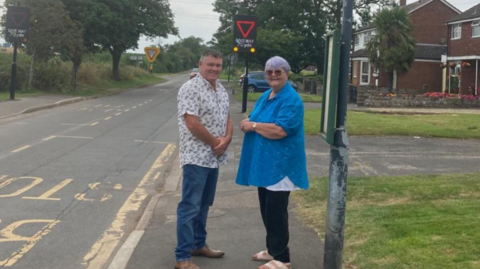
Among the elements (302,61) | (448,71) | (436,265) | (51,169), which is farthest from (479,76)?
(436,265)

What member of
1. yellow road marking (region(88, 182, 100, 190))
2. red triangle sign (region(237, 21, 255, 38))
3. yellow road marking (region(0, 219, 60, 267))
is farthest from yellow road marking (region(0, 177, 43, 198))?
red triangle sign (region(237, 21, 255, 38))

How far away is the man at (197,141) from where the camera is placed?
4844 millimetres

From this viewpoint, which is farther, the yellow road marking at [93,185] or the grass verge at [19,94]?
the grass verge at [19,94]

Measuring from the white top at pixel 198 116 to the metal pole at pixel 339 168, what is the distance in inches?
43.3

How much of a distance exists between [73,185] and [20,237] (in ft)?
9.01

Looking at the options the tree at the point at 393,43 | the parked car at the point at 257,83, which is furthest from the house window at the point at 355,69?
the tree at the point at 393,43

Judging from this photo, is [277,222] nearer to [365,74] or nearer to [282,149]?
[282,149]

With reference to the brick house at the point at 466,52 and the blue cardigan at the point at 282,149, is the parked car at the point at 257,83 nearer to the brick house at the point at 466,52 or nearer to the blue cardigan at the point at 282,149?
the brick house at the point at 466,52

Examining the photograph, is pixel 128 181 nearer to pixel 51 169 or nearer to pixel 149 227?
pixel 51 169

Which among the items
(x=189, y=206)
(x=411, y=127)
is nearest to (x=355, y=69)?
(x=411, y=127)

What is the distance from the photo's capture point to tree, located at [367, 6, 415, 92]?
34750mm

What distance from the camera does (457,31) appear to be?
1422 inches

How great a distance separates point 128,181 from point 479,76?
96.3 feet

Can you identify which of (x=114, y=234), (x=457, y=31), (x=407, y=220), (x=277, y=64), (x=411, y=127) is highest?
(x=457, y=31)
